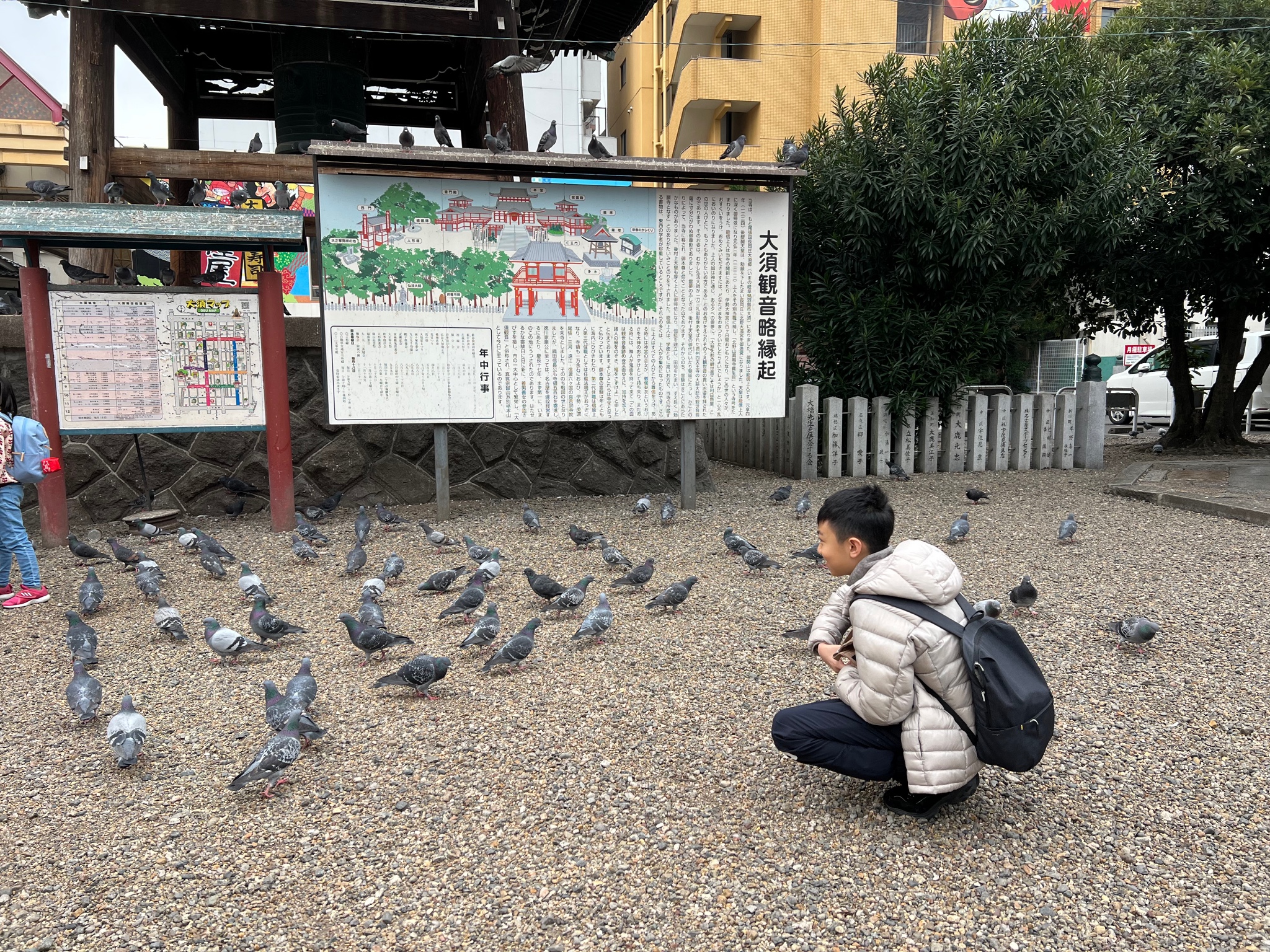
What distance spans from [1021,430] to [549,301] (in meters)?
7.40

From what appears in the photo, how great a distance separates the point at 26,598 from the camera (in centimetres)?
627

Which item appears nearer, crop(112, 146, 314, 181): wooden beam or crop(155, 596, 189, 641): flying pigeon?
crop(155, 596, 189, 641): flying pigeon

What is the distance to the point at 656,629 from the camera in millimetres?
5598

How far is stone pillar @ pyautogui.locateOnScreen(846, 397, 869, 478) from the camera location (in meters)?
11.1

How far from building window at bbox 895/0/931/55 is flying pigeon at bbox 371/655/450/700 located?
25.9 metres

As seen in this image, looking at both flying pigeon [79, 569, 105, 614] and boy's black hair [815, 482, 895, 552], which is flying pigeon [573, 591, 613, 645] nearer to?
boy's black hair [815, 482, 895, 552]

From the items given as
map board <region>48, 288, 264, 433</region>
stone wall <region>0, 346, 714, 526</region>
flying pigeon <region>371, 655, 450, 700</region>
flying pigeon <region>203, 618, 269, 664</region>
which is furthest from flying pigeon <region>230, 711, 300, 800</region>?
stone wall <region>0, 346, 714, 526</region>

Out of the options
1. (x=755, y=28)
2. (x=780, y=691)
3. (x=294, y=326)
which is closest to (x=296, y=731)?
(x=780, y=691)

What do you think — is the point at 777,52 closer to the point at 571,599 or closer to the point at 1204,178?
the point at 1204,178

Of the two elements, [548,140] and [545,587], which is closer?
[545,587]

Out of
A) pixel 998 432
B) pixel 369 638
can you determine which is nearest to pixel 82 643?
pixel 369 638

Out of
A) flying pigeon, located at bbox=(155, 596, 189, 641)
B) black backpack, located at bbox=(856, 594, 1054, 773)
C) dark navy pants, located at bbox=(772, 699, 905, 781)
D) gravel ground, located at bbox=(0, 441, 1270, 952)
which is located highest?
black backpack, located at bbox=(856, 594, 1054, 773)

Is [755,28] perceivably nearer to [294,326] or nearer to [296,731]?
[294,326]

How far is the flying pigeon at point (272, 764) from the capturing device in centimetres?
336
